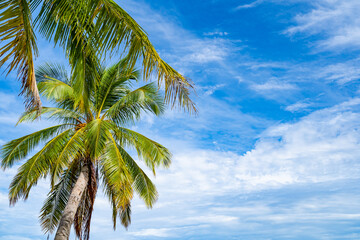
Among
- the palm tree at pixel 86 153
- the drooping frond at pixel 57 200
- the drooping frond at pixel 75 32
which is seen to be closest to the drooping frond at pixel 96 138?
the palm tree at pixel 86 153

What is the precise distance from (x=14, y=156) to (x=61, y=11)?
845 cm

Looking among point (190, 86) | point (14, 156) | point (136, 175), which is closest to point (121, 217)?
point (136, 175)

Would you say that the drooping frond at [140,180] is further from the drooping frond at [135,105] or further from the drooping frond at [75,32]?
the drooping frond at [75,32]

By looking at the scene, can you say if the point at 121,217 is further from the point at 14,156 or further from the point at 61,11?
the point at 61,11

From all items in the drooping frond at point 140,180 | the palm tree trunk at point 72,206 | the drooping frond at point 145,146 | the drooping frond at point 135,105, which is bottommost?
the palm tree trunk at point 72,206

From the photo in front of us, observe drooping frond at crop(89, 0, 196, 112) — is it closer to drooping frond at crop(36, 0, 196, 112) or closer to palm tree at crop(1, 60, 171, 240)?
drooping frond at crop(36, 0, 196, 112)

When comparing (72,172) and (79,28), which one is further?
(72,172)

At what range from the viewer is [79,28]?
18.7ft

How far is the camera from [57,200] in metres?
12.2

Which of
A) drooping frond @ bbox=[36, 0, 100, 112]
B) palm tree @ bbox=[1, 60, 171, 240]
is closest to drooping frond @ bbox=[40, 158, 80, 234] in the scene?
palm tree @ bbox=[1, 60, 171, 240]

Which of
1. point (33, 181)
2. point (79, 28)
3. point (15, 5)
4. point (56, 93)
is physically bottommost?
point (33, 181)

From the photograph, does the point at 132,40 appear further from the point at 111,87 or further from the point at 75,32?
the point at 111,87

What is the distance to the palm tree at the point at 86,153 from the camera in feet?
34.9

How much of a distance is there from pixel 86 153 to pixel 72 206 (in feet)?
5.75
